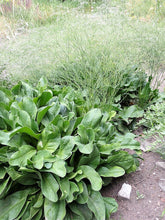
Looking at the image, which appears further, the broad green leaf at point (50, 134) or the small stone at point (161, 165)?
the small stone at point (161, 165)

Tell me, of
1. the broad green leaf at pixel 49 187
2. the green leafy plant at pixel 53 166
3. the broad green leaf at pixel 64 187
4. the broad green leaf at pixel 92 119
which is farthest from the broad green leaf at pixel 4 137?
the broad green leaf at pixel 92 119

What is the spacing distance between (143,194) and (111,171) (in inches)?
15.5

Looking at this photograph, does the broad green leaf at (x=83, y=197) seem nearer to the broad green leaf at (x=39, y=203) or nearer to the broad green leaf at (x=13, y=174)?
the broad green leaf at (x=39, y=203)

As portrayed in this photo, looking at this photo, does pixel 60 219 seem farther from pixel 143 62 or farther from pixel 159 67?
pixel 159 67

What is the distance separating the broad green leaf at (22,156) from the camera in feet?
4.62

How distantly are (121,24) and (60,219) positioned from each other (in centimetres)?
221

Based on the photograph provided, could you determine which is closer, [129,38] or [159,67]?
[129,38]

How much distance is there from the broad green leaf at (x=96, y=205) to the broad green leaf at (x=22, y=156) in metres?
0.54

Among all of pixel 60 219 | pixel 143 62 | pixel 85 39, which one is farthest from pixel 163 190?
pixel 85 39

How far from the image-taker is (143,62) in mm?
2678

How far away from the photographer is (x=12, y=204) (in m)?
1.48

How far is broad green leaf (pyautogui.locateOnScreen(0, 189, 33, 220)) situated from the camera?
143 centimetres

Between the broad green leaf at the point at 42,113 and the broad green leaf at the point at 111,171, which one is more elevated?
the broad green leaf at the point at 42,113

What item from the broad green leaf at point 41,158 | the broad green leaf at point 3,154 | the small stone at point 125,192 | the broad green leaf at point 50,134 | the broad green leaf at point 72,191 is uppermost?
the broad green leaf at point 50,134
